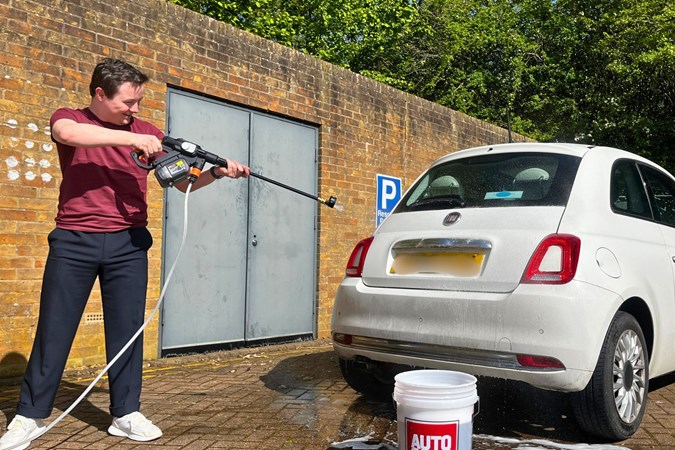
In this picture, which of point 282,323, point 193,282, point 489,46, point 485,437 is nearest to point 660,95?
point 489,46

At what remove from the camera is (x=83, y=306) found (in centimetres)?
359

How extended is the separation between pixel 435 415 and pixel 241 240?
184 inches

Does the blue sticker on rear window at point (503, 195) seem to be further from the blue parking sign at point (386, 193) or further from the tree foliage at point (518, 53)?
the tree foliage at point (518, 53)

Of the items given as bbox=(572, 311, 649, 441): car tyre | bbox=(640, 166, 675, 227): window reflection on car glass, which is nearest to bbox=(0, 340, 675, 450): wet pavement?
bbox=(572, 311, 649, 441): car tyre

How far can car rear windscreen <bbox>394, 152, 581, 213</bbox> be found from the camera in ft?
12.5

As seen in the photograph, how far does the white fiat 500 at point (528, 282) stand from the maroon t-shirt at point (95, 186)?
146 cm

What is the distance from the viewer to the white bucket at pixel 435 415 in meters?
2.83

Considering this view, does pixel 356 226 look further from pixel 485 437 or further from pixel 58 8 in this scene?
pixel 485 437

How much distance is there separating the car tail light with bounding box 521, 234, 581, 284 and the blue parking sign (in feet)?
18.3

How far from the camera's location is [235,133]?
709 cm

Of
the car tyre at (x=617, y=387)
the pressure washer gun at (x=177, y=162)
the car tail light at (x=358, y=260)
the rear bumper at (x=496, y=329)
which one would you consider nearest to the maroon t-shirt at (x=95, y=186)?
the pressure washer gun at (x=177, y=162)

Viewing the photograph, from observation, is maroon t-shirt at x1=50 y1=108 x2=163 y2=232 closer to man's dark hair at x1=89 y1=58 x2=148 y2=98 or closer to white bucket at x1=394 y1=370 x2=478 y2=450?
man's dark hair at x1=89 y1=58 x2=148 y2=98

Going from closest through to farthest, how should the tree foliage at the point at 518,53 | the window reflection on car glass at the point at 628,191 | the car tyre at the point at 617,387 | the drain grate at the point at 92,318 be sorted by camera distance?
the car tyre at the point at 617,387 → the window reflection on car glass at the point at 628,191 → the drain grate at the point at 92,318 → the tree foliage at the point at 518,53

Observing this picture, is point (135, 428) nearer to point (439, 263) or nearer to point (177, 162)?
point (177, 162)
